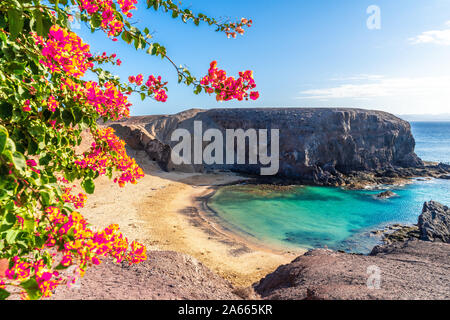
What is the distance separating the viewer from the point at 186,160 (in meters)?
38.6

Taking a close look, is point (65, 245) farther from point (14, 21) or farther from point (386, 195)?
point (386, 195)

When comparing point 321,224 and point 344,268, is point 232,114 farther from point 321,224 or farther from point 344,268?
point 344,268

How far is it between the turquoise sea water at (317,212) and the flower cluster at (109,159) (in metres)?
15.4

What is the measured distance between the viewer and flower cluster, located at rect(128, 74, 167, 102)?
355cm

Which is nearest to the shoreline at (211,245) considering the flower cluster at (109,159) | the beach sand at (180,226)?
the beach sand at (180,226)

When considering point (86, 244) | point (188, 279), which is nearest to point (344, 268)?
point (188, 279)

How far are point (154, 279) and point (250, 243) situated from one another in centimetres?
1132

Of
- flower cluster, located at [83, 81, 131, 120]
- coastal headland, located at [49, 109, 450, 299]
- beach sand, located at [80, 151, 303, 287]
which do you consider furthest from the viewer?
beach sand, located at [80, 151, 303, 287]

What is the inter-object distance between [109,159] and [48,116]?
99 centimetres

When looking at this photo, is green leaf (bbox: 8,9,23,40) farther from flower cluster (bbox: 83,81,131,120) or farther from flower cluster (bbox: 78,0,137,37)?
flower cluster (bbox: 83,81,131,120)

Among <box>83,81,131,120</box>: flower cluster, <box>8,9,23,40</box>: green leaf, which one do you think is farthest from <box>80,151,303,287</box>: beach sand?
<box>8,9,23,40</box>: green leaf

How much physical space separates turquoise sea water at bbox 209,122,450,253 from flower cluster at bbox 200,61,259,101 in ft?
51.8

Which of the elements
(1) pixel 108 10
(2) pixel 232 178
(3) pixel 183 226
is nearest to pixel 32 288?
(1) pixel 108 10

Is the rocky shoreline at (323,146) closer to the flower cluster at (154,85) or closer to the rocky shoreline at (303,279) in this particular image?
the rocky shoreline at (303,279)
